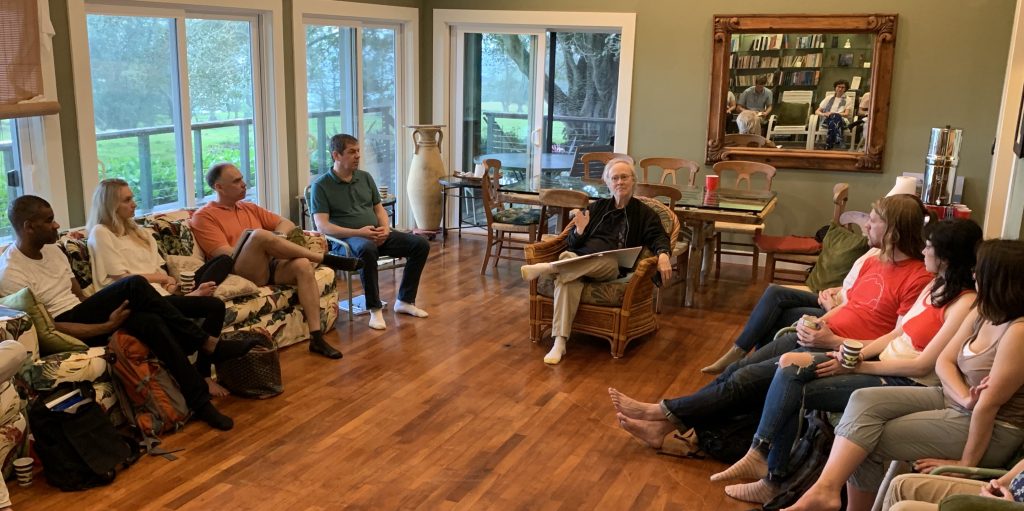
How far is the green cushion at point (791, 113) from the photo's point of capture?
23.7 ft

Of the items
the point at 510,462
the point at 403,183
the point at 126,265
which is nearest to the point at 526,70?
the point at 403,183

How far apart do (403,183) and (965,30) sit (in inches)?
185

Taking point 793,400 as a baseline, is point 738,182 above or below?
above

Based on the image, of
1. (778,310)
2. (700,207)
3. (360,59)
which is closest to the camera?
(778,310)

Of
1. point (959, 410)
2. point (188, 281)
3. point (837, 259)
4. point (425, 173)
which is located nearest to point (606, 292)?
point (837, 259)

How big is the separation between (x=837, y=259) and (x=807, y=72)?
3.08m

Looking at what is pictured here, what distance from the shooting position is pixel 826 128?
→ 23.6ft

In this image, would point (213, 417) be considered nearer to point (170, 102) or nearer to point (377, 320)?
point (377, 320)

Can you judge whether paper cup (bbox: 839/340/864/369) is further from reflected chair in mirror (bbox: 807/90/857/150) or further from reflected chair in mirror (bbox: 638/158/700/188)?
reflected chair in mirror (bbox: 807/90/857/150)

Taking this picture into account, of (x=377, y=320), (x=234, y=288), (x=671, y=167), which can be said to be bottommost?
(x=377, y=320)

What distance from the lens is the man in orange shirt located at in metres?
4.95

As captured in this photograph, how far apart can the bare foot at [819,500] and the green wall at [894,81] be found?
4.57 m

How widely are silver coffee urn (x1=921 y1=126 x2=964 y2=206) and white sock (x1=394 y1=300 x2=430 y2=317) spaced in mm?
3137

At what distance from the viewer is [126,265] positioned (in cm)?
444
